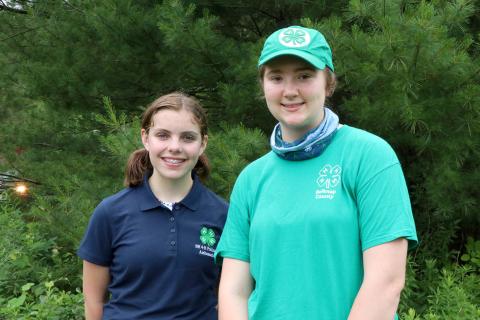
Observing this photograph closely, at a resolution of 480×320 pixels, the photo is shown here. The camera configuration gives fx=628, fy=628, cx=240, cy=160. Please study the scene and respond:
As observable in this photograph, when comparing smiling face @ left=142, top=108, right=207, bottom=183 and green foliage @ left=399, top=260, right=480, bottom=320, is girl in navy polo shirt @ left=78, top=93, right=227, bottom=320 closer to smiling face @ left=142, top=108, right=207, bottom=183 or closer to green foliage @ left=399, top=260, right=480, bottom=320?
smiling face @ left=142, top=108, right=207, bottom=183

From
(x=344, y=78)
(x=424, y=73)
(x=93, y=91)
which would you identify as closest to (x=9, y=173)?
(x=93, y=91)

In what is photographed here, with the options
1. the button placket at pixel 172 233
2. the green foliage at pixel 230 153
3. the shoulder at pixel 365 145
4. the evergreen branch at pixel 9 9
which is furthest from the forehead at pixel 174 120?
the evergreen branch at pixel 9 9

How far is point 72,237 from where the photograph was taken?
529 cm

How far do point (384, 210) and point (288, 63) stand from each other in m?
0.56

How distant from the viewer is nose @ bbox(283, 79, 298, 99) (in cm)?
195

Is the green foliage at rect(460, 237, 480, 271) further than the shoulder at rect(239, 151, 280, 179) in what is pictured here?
Yes

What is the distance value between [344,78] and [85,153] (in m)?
3.60

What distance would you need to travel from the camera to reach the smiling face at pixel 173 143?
2.56 m

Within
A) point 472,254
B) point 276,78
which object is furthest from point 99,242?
point 472,254

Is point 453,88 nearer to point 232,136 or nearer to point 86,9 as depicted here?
point 232,136

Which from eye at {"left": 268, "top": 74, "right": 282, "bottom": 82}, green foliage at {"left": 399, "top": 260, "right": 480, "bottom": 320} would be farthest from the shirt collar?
green foliage at {"left": 399, "top": 260, "right": 480, "bottom": 320}

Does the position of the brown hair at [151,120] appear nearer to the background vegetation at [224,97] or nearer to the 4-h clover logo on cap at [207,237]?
the 4-h clover logo on cap at [207,237]

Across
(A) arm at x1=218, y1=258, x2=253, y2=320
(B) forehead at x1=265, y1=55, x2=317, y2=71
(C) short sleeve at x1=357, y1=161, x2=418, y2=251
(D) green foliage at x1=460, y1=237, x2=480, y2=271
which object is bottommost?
(D) green foliage at x1=460, y1=237, x2=480, y2=271

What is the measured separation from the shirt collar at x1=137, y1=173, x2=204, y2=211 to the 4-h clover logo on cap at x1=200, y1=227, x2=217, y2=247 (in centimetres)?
10
